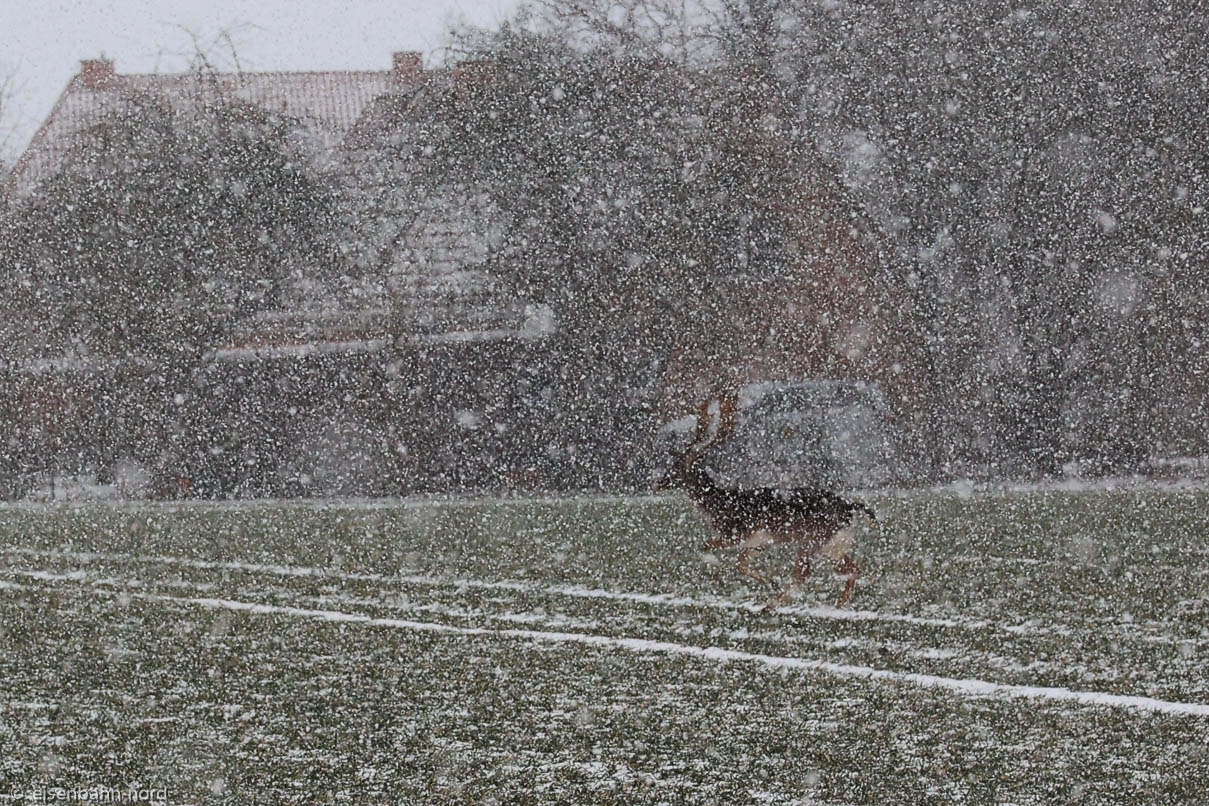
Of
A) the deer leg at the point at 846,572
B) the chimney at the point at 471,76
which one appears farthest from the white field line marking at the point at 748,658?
the chimney at the point at 471,76

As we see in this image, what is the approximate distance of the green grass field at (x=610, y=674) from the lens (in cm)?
447

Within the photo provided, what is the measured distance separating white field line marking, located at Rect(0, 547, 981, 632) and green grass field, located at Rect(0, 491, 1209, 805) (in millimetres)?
34

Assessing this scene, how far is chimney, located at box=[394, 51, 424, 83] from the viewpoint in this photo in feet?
66.6

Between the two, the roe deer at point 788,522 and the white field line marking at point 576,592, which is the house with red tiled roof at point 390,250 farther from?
the roe deer at point 788,522

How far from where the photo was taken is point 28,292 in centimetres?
1939

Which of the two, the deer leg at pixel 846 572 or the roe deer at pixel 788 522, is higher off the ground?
the roe deer at pixel 788 522

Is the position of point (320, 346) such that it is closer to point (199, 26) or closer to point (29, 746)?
point (199, 26)

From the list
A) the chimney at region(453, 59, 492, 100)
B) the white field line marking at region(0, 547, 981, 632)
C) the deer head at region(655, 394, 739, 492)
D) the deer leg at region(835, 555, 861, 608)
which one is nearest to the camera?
the white field line marking at region(0, 547, 981, 632)

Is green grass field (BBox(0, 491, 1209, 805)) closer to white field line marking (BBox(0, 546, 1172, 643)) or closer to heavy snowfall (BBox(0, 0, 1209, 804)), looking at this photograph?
white field line marking (BBox(0, 546, 1172, 643))

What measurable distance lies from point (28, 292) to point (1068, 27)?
561 inches

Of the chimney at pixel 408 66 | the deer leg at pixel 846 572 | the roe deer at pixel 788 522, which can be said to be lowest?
the deer leg at pixel 846 572

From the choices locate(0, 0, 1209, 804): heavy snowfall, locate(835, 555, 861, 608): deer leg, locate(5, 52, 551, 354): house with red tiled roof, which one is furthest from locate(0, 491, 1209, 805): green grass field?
locate(5, 52, 551, 354): house with red tiled roof

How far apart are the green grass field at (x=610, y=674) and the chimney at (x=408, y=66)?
10.8 m

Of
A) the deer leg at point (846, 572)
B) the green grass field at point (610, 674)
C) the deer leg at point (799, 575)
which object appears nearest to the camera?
the green grass field at point (610, 674)
